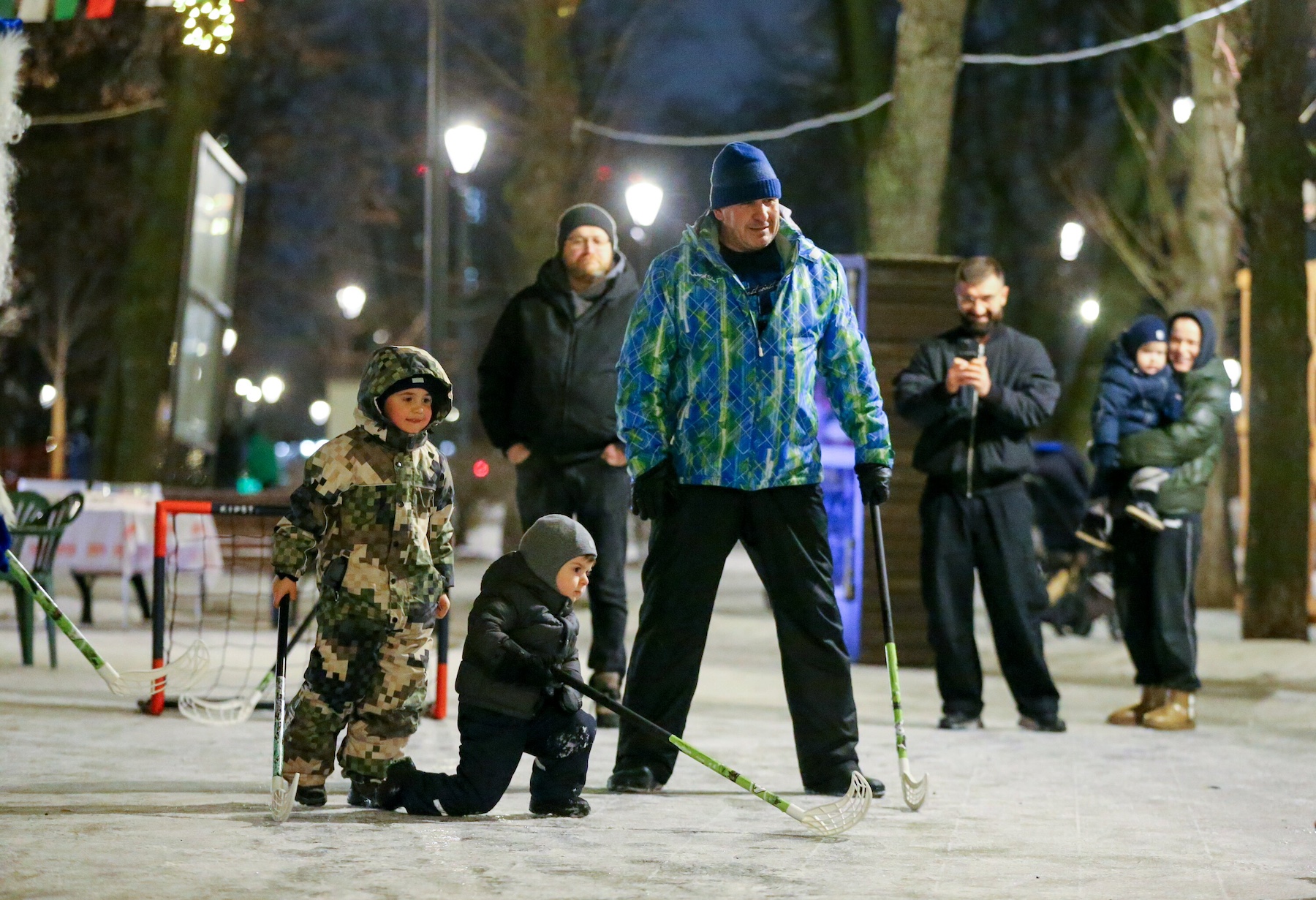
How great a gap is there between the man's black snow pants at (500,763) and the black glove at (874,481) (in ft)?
4.50

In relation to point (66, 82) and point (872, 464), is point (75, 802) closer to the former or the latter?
point (872, 464)

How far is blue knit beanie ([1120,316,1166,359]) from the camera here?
9719 mm

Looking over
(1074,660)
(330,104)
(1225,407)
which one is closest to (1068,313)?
(330,104)

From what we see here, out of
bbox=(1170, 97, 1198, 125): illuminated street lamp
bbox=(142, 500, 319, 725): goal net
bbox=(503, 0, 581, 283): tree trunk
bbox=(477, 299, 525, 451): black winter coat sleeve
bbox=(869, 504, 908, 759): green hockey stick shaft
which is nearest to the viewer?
bbox=(869, 504, 908, 759): green hockey stick shaft

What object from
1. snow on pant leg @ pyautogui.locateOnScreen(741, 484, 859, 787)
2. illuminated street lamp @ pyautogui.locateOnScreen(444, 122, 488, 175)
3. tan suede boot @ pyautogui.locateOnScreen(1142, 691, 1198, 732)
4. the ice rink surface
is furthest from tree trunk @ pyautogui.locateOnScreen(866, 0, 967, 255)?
snow on pant leg @ pyautogui.locateOnScreen(741, 484, 859, 787)

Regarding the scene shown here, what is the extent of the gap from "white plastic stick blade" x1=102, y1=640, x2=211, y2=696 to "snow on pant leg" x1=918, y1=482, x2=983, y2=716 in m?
3.29

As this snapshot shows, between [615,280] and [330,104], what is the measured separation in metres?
26.0

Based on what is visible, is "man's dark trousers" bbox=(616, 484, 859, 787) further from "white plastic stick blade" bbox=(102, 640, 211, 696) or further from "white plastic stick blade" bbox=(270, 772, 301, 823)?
"white plastic stick blade" bbox=(102, 640, 211, 696)

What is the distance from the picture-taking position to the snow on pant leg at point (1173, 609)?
31.5ft

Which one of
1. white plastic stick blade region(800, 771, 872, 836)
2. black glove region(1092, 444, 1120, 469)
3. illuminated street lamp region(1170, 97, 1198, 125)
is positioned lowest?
white plastic stick blade region(800, 771, 872, 836)

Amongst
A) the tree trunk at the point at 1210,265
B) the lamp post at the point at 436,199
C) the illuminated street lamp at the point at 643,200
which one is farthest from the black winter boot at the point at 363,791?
the tree trunk at the point at 1210,265

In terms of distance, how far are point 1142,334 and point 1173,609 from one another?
133 centimetres

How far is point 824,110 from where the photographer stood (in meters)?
31.5

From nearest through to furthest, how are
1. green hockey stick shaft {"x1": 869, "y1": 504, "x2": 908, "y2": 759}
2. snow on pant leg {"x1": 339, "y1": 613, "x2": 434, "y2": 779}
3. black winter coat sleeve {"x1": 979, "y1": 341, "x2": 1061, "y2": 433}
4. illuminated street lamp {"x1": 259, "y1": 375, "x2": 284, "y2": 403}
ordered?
snow on pant leg {"x1": 339, "y1": 613, "x2": 434, "y2": 779} < green hockey stick shaft {"x1": 869, "y1": 504, "x2": 908, "y2": 759} < black winter coat sleeve {"x1": 979, "y1": 341, "x2": 1061, "y2": 433} < illuminated street lamp {"x1": 259, "y1": 375, "x2": 284, "y2": 403}
